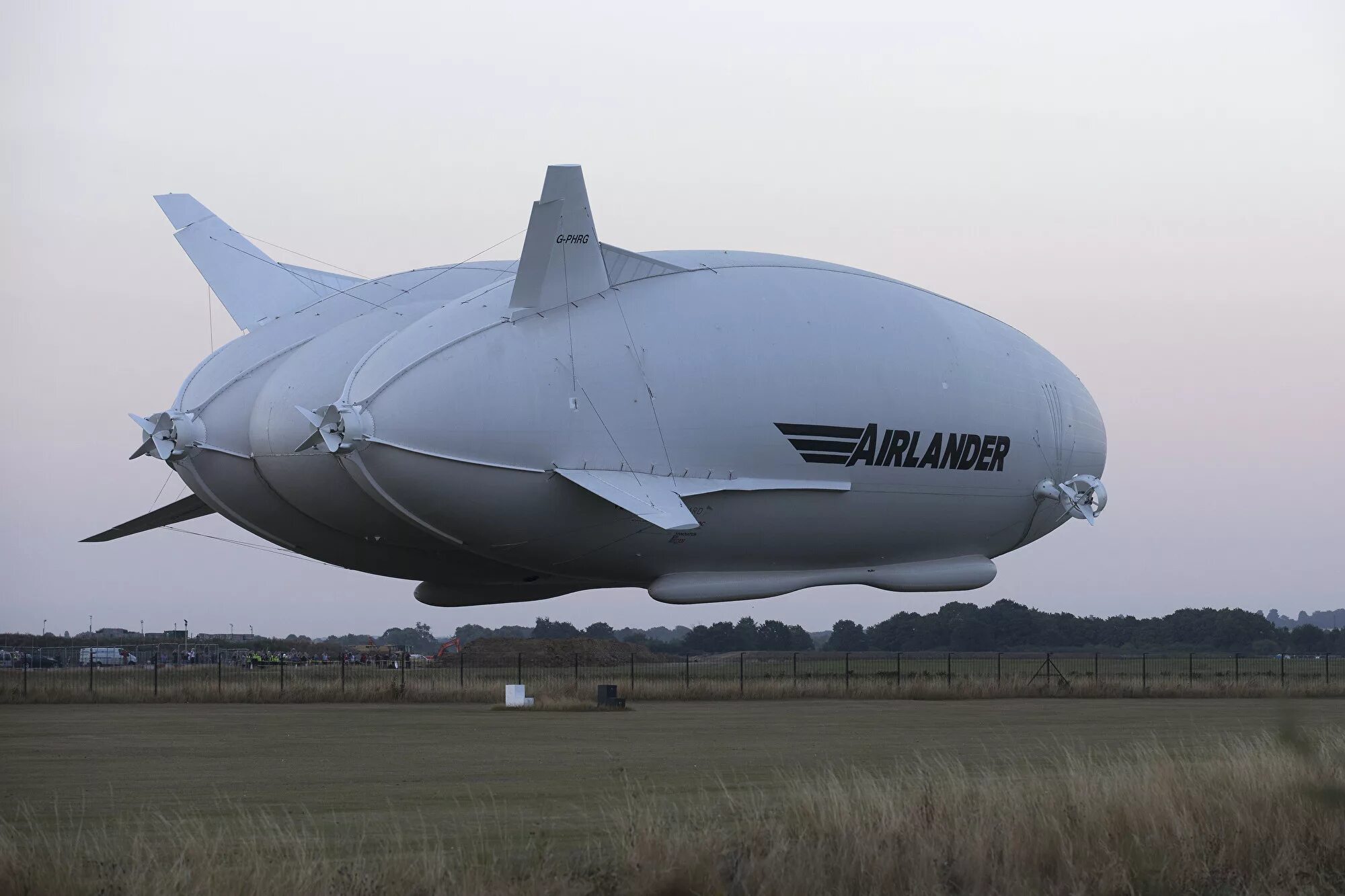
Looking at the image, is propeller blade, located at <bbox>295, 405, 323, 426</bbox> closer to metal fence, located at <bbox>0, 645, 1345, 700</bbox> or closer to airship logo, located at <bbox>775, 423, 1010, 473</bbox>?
airship logo, located at <bbox>775, 423, 1010, 473</bbox>

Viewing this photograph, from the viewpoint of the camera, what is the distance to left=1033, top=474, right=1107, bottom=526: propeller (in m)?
45.2

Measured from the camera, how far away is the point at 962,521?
43344mm

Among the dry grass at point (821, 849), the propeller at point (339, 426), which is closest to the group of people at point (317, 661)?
the propeller at point (339, 426)

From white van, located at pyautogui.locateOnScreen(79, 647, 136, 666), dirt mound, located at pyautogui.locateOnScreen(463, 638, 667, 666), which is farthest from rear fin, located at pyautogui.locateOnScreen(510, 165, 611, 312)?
white van, located at pyautogui.locateOnScreen(79, 647, 136, 666)

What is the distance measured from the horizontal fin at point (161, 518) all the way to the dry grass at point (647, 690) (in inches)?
226

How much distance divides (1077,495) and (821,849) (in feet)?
108

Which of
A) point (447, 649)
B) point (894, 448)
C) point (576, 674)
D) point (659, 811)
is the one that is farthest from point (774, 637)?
point (659, 811)

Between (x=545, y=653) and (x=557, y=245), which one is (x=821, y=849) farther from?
(x=545, y=653)

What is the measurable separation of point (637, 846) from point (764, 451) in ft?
76.8

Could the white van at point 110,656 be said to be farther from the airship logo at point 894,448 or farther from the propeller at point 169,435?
the airship logo at point 894,448

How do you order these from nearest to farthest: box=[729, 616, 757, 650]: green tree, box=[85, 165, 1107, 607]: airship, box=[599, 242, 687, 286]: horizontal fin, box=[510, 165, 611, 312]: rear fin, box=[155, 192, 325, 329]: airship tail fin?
box=[85, 165, 1107, 607]: airship
box=[510, 165, 611, 312]: rear fin
box=[599, 242, 687, 286]: horizontal fin
box=[155, 192, 325, 329]: airship tail fin
box=[729, 616, 757, 650]: green tree

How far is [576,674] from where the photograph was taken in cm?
6241

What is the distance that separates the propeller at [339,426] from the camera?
1284 inches

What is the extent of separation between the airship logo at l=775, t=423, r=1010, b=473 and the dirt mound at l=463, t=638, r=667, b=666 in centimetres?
5270
